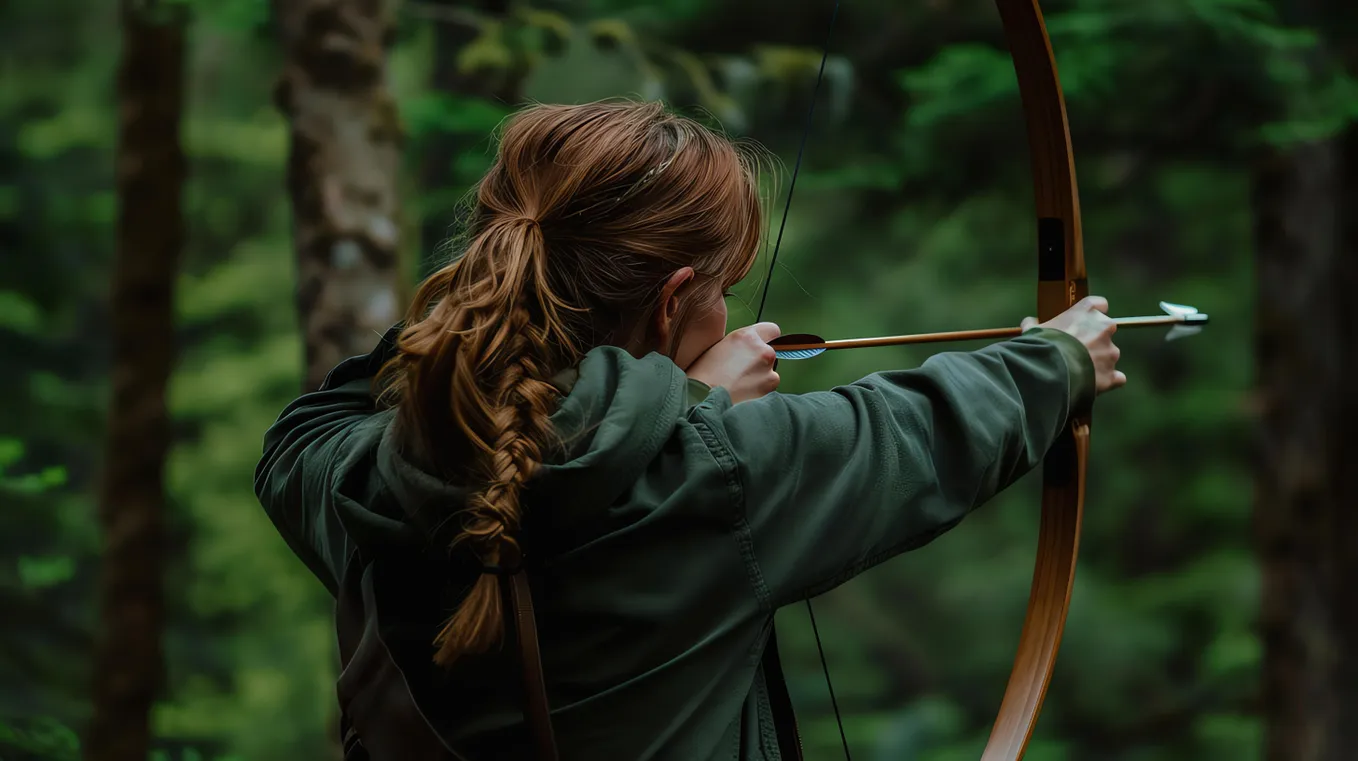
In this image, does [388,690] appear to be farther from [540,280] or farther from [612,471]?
[540,280]

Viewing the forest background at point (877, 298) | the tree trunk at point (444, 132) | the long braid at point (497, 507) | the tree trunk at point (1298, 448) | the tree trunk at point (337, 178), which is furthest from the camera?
the tree trunk at point (444, 132)

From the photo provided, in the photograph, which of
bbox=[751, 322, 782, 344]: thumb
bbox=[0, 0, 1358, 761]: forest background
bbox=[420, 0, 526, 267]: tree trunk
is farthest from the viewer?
bbox=[420, 0, 526, 267]: tree trunk

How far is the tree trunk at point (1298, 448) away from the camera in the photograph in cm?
442

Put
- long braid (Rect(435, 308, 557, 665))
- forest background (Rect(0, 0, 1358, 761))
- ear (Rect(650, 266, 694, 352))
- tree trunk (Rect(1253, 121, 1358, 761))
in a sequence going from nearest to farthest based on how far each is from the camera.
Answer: long braid (Rect(435, 308, 557, 665)), ear (Rect(650, 266, 694, 352)), forest background (Rect(0, 0, 1358, 761)), tree trunk (Rect(1253, 121, 1358, 761))

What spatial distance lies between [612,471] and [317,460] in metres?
0.40

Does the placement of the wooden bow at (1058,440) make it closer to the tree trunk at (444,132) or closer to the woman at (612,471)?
the woman at (612,471)

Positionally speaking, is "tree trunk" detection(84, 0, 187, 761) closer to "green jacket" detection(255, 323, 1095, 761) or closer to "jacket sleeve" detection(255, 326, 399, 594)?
"jacket sleeve" detection(255, 326, 399, 594)

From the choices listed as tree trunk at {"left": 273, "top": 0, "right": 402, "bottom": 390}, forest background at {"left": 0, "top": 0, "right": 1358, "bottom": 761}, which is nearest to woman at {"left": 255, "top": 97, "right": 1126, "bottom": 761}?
forest background at {"left": 0, "top": 0, "right": 1358, "bottom": 761}

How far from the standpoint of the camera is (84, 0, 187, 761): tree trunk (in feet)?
12.4

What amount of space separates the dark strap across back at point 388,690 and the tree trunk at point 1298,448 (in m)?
3.75

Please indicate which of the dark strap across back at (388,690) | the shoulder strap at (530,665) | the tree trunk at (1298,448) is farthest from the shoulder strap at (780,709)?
the tree trunk at (1298,448)

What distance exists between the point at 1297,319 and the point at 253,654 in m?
7.57

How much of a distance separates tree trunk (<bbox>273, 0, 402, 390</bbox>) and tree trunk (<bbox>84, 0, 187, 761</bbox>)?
1353mm

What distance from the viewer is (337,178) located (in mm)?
2629
